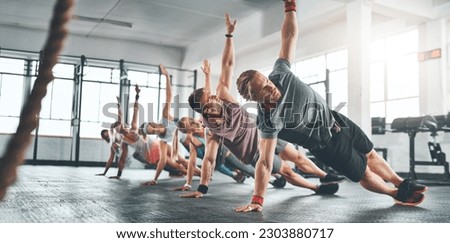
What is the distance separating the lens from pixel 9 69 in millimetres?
9156

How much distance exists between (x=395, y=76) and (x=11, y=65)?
26.4 ft

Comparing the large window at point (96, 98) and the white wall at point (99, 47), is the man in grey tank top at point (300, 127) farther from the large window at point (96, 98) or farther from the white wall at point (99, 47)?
the white wall at point (99, 47)

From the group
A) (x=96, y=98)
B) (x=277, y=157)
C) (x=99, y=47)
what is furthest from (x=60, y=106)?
(x=277, y=157)

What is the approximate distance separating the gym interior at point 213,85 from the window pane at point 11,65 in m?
0.03

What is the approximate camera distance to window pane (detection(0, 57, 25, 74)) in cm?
912

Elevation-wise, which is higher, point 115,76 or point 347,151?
point 115,76

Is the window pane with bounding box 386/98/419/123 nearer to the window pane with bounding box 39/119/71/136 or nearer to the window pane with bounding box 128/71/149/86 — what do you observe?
the window pane with bounding box 128/71/149/86

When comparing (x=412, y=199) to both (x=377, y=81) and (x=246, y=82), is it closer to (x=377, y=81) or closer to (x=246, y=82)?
(x=246, y=82)

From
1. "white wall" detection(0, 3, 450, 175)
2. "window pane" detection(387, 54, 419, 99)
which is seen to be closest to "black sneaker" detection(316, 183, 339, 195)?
"white wall" detection(0, 3, 450, 175)

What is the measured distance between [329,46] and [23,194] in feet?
22.6

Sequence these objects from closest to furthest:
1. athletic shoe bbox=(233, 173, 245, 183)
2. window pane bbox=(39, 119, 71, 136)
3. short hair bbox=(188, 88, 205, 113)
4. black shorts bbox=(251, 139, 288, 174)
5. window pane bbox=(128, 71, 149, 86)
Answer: short hair bbox=(188, 88, 205, 113), black shorts bbox=(251, 139, 288, 174), athletic shoe bbox=(233, 173, 245, 183), window pane bbox=(39, 119, 71, 136), window pane bbox=(128, 71, 149, 86)

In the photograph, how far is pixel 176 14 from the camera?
836 cm

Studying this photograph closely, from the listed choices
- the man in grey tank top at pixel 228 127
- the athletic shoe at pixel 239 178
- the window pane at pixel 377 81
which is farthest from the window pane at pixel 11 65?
the window pane at pixel 377 81

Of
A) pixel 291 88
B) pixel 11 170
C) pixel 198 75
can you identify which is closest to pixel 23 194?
pixel 291 88
